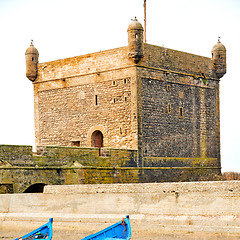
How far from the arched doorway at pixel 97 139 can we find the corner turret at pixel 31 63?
4.80 metres

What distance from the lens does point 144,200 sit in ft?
51.2

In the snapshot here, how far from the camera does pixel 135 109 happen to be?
94.3ft

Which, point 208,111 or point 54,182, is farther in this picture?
point 208,111

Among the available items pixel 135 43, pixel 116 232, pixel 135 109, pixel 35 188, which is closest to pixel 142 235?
pixel 116 232

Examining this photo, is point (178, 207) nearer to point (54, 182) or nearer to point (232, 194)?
point (232, 194)

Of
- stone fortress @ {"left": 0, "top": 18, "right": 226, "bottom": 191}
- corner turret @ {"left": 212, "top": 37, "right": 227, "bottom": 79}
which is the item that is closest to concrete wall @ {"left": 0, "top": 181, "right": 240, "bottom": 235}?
stone fortress @ {"left": 0, "top": 18, "right": 226, "bottom": 191}

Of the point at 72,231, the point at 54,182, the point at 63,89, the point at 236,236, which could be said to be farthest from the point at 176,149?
the point at 236,236

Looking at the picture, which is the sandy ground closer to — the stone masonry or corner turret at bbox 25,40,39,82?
the stone masonry

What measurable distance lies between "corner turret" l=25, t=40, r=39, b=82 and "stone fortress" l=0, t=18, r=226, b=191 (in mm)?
51

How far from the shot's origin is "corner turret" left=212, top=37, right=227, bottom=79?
33.3 metres

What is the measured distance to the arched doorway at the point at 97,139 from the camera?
30.4 m

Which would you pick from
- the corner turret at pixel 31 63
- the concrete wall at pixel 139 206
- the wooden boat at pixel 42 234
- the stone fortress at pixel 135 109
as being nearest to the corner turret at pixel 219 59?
the stone fortress at pixel 135 109

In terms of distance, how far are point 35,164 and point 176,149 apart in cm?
902

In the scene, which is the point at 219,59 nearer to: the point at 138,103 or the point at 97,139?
the point at 138,103
